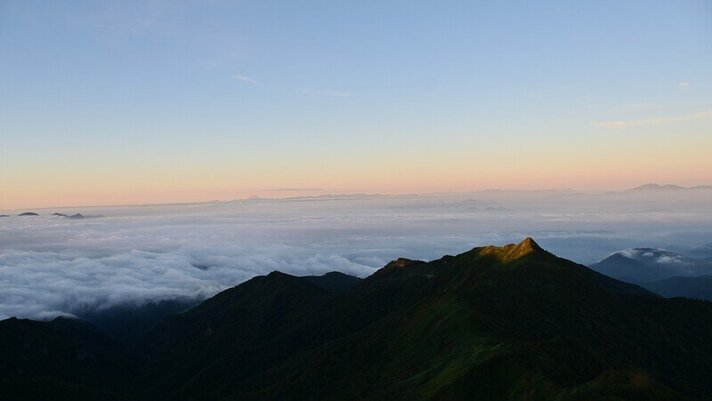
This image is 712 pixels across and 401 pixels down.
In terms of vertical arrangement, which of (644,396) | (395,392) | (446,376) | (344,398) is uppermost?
(644,396)

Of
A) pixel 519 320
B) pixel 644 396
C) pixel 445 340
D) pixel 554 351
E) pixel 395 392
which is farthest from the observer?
pixel 519 320

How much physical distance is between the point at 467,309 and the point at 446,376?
51.2m

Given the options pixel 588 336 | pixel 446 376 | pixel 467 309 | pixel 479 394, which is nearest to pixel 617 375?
pixel 479 394

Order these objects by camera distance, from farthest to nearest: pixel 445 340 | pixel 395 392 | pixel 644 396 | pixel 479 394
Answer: pixel 445 340
pixel 395 392
pixel 479 394
pixel 644 396

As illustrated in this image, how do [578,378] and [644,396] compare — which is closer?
[644,396]

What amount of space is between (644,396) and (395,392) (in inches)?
2921

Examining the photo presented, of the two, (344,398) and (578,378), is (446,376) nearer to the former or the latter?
(578,378)

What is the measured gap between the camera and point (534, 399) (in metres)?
104

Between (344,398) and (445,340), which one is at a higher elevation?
(445,340)

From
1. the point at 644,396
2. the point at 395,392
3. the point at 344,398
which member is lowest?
the point at 344,398

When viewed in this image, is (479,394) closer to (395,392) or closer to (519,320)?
(395,392)

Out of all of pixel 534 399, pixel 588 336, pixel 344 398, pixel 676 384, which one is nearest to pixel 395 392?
pixel 344 398

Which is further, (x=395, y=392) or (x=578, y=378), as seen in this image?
(x=395, y=392)

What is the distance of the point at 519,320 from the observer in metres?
190
